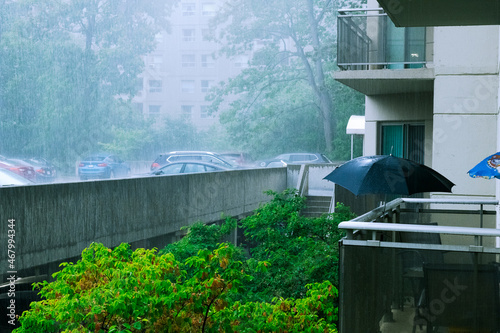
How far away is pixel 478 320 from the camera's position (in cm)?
441

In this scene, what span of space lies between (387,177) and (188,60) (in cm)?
6656

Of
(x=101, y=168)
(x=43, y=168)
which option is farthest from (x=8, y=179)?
(x=43, y=168)

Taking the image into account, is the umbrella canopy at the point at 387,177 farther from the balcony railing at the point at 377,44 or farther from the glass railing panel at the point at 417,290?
the balcony railing at the point at 377,44

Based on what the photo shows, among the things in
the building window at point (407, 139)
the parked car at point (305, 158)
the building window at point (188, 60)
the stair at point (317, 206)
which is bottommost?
the stair at point (317, 206)

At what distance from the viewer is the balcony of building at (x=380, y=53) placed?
13188 mm

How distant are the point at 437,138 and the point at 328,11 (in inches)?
1824

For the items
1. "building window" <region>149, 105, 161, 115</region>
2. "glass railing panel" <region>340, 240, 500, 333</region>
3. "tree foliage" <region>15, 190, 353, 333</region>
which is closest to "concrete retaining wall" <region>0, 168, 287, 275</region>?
"tree foliage" <region>15, 190, 353, 333</region>

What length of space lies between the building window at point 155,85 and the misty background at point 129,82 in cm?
1042

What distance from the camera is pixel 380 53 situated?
14.2 meters

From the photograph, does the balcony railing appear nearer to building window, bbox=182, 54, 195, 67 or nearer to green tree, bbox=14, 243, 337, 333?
green tree, bbox=14, 243, 337, 333

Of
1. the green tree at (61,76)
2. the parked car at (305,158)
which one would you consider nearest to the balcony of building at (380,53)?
the parked car at (305,158)

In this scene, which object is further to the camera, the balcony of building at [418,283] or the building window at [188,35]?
the building window at [188,35]

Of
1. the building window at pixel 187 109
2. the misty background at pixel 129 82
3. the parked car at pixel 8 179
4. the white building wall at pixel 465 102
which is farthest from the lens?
the building window at pixel 187 109

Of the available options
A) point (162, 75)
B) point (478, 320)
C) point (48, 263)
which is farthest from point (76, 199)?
point (162, 75)
